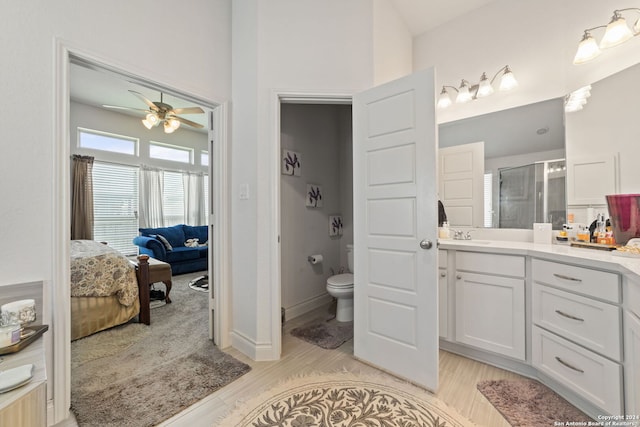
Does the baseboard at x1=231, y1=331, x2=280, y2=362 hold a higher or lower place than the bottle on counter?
lower

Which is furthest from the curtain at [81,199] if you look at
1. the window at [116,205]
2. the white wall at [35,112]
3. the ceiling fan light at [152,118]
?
the white wall at [35,112]

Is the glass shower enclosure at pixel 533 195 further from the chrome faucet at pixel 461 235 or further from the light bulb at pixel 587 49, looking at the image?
the light bulb at pixel 587 49

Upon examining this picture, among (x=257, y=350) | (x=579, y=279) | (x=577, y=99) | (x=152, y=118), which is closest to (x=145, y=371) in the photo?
(x=257, y=350)

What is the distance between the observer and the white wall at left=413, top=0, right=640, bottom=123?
1.85 m

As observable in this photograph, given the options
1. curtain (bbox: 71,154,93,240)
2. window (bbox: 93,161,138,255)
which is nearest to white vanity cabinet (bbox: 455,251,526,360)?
curtain (bbox: 71,154,93,240)

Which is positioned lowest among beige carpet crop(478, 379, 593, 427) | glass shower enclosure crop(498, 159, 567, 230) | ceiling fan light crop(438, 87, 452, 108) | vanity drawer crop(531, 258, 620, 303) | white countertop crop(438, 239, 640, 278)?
beige carpet crop(478, 379, 593, 427)

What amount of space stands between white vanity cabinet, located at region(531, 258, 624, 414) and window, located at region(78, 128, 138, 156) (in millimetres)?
6611

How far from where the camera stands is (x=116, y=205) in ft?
16.7

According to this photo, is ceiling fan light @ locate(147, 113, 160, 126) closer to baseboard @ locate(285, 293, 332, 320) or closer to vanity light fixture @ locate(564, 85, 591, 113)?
baseboard @ locate(285, 293, 332, 320)

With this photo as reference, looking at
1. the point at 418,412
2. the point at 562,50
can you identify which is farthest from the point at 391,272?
the point at 562,50

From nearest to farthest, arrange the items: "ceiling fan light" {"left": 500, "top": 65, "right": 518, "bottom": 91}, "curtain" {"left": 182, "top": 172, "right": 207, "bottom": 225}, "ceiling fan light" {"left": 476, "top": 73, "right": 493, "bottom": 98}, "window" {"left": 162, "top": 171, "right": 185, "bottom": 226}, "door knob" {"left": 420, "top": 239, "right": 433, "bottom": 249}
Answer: "door knob" {"left": 420, "top": 239, "right": 433, "bottom": 249}, "ceiling fan light" {"left": 500, "top": 65, "right": 518, "bottom": 91}, "ceiling fan light" {"left": 476, "top": 73, "right": 493, "bottom": 98}, "window" {"left": 162, "top": 171, "right": 185, "bottom": 226}, "curtain" {"left": 182, "top": 172, "right": 207, "bottom": 225}

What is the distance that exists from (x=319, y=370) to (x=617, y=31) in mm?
3014

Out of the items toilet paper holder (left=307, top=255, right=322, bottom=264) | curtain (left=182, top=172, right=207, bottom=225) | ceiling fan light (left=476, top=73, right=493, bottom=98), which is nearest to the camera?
ceiling fan light (left=476, top=73, right=493, bottom=98)

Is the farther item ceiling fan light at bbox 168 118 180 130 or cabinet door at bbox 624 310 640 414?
ceiling fan light at bbox 168 118 180 130
